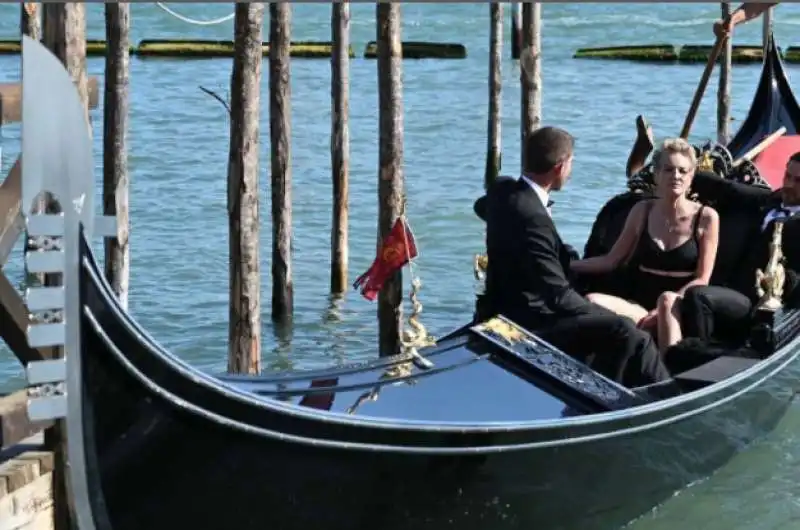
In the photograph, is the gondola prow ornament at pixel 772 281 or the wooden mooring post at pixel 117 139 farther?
the wooden mooring post at pixel 117 139

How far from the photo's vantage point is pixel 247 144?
4.90m

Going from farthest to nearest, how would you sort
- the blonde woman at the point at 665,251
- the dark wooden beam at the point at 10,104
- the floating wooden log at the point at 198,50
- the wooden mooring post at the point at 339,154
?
the floating wooden log at the point at 198,50, the wooden mooring post at the point at 339,154, the blonde woman at the point at 665,251, the dark wooden beam at the point at 10,104

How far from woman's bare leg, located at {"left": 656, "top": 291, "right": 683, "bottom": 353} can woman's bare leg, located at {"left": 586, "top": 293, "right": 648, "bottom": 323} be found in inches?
3.5

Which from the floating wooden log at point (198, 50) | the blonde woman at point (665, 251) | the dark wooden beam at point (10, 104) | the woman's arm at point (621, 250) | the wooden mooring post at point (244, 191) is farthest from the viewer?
the floating wooden log at point (198, 50)

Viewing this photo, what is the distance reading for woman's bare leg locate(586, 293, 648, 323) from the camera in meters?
4.30

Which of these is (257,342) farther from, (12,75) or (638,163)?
(12,75)

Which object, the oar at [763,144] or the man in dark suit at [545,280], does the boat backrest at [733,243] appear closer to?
the oar at [763,144]

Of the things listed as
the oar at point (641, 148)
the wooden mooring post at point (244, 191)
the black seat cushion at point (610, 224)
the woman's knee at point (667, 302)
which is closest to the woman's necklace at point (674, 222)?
the woman's knee at point (667, 302)

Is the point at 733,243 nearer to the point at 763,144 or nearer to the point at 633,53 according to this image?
the point at 763,144

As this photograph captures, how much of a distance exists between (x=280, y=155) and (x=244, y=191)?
1.45m

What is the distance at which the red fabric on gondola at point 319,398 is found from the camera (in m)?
3.37

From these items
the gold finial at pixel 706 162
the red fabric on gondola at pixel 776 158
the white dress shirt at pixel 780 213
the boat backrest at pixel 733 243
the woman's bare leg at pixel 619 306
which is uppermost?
the gold finial at pixel 706 162

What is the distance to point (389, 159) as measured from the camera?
544 centimetres

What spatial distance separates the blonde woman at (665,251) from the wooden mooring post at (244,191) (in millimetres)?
1054
